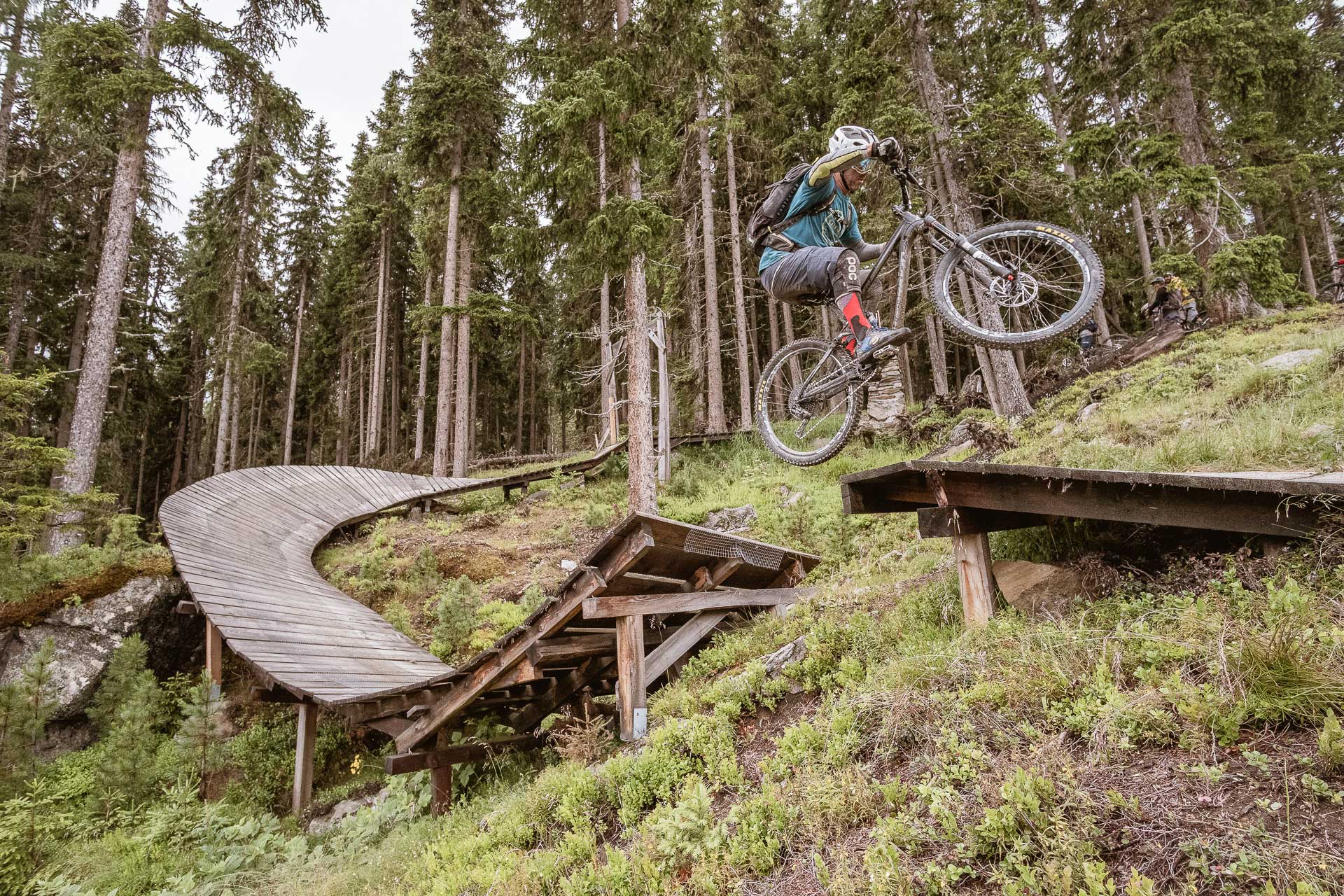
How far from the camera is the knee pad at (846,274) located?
199 inches

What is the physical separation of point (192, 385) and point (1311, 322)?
132 feet

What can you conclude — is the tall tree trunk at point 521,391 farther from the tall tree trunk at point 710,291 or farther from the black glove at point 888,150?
the black glove at point 888,150

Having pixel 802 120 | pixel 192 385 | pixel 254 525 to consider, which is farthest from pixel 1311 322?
pixel 192 385

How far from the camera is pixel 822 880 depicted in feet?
9.37

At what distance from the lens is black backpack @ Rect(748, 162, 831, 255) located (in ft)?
17.4

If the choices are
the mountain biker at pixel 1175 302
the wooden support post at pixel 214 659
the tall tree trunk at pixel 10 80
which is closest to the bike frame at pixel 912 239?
the wooden support post at pixel 214 659

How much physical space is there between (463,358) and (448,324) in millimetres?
1205

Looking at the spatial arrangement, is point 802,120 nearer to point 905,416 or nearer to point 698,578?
point 905,416

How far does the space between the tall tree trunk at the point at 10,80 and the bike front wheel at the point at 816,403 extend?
806 inches

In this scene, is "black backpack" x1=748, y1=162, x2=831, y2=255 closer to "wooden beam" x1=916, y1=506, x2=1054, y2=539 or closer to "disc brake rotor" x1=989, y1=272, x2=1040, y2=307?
"disc brake rotor" x1=989, y1=272, x2=1040, y2=307

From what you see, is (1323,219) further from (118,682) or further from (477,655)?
(118,682)

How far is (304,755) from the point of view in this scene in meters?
8.87

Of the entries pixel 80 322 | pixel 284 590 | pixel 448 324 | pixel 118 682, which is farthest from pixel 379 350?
pixel 284 590

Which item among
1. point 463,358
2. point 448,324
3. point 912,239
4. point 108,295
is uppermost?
point 448,324
